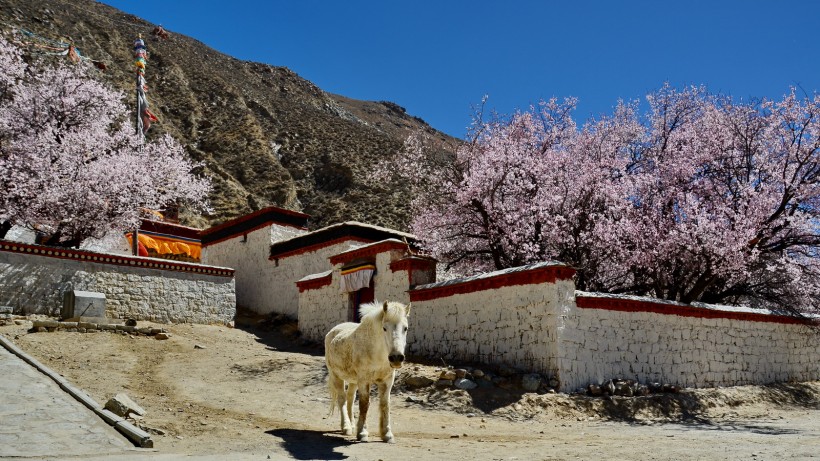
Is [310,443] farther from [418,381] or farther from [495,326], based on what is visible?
[495,326]

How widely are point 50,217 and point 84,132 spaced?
3090 mm

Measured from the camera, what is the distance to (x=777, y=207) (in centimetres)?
1722

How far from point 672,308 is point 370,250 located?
854 cm

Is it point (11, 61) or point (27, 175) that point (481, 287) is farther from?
point (11, 61)

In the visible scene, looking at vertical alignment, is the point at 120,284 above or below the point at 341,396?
above

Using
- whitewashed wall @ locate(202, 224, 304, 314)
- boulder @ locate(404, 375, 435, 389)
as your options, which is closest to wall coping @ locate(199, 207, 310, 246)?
whitewashed wall @ locate(202, 224, 304, 314)

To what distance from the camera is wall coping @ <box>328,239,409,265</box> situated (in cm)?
1838

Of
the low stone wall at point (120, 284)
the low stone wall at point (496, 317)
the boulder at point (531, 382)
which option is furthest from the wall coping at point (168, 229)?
the boulder at point (531, 382)

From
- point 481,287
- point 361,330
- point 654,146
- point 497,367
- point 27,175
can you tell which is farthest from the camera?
point 654,146

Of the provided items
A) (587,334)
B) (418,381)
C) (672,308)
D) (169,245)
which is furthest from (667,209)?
(169,245)

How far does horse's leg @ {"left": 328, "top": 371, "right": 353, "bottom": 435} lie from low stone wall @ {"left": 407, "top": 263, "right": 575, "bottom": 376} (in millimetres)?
5024

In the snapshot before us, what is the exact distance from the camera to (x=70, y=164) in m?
19.7

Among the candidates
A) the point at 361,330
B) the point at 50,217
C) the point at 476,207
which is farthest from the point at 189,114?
the point at 361,330

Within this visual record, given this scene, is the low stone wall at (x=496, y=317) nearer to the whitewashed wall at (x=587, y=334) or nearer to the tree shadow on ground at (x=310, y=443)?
the whitewashed wall at (x=587, y=334)
